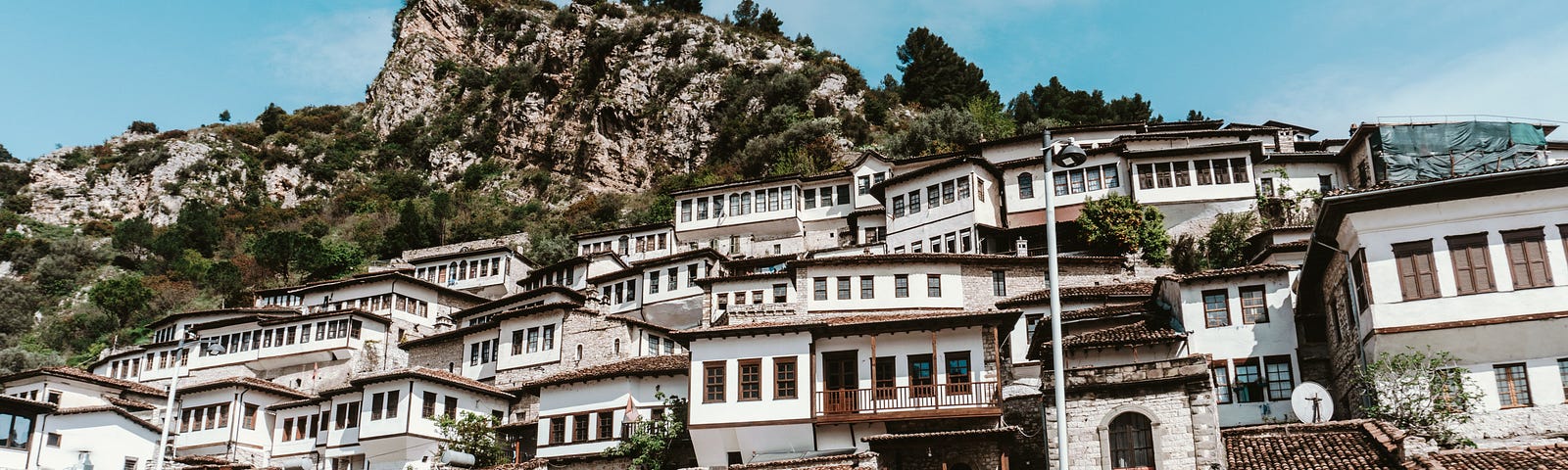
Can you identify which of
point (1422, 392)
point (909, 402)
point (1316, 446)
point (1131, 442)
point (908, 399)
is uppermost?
point (908, 399)

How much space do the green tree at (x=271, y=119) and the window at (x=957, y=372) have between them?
114220 millimetres

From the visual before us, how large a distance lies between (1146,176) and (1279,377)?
20359mm

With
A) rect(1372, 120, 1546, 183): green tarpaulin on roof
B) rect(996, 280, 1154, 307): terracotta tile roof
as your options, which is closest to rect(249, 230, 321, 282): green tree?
rect(996, 280, 1154, 307): terracotta tile roof

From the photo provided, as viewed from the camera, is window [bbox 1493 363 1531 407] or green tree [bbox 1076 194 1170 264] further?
green tree [bbox 1076 194 1170 264]

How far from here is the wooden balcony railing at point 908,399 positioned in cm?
3253

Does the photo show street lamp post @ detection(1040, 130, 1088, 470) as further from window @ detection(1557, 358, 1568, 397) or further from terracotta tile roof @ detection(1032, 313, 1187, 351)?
window @ detection(1557, 358, 1568, 397)

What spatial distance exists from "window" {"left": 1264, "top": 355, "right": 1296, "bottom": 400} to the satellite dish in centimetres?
550

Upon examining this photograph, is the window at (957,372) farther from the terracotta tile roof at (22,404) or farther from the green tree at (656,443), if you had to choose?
the terracotta tile roof at (22,404)

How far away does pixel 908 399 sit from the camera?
3303 cm

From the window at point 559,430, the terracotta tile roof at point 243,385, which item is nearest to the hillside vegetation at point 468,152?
the terracotta tile roof at point 243,385

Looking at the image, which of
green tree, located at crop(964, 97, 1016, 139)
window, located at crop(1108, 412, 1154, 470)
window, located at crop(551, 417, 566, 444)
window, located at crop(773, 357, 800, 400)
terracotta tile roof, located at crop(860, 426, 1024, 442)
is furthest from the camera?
green tree, located at crop(964, 97, 1016, 139)

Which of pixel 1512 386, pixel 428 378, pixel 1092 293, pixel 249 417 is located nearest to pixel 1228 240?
pixel 1092 293

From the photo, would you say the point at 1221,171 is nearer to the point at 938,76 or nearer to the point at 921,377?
the point at 921,377

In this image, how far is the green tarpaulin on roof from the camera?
38562 millimetres
